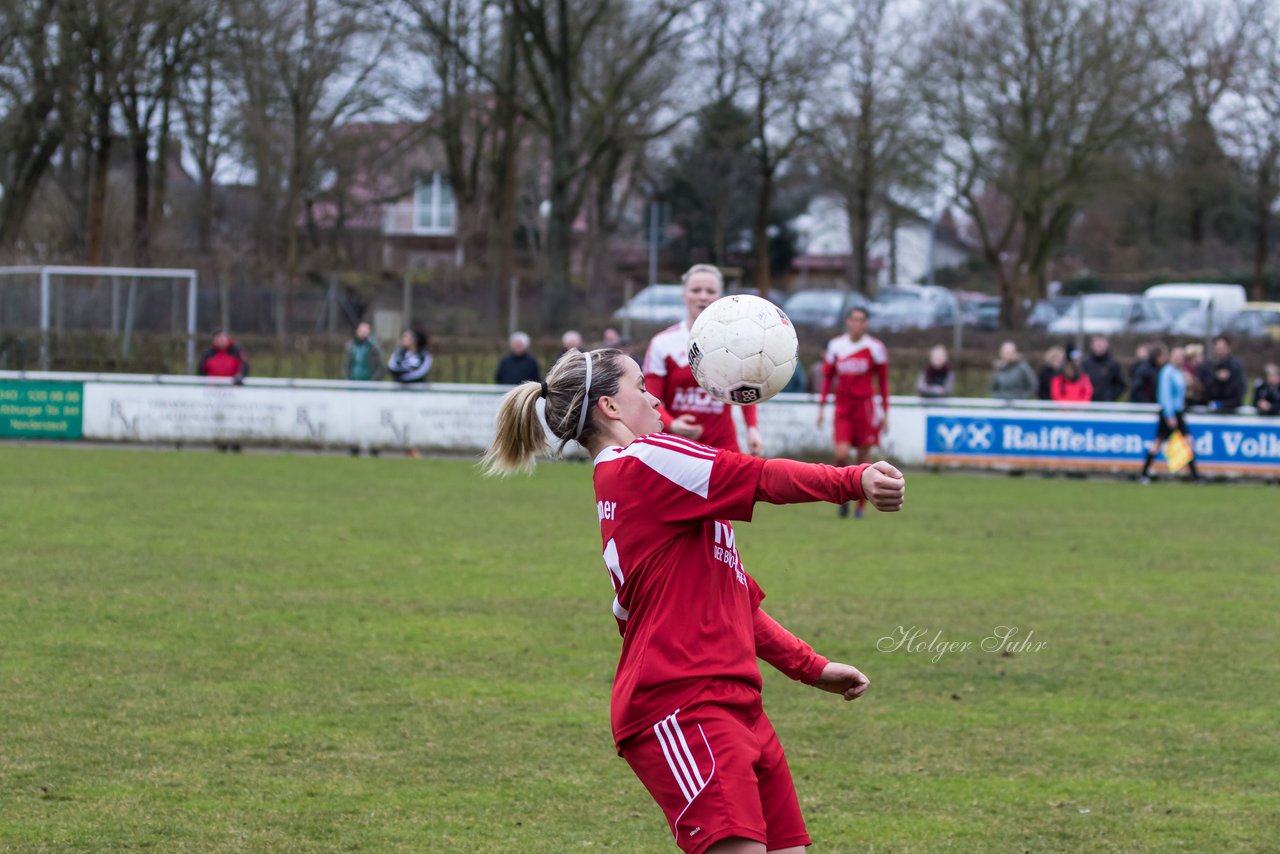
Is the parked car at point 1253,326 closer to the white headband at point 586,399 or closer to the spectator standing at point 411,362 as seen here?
the spectator standing at point 411,362

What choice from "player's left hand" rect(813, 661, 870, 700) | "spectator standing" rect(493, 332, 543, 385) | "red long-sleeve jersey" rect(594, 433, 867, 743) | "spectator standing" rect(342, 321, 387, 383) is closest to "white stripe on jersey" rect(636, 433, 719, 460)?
"red long-sleeve jersey" rect(594, 433, 867, 743)

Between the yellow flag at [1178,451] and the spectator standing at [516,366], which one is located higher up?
the spectator standing at [516,366]

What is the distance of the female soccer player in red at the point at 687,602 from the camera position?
334 cm

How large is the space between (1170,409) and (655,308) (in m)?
14.8

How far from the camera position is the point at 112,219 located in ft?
136

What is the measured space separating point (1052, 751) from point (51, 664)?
4.86 metres

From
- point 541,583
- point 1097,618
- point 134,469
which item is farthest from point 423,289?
point 1097,618

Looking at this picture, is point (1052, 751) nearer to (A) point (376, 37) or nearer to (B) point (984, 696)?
(B) point (984, 696)

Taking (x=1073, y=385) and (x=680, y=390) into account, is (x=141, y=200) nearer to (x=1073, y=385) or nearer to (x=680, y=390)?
(x=1073, y=385)

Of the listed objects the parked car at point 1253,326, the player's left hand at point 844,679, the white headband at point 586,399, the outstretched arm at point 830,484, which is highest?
the parked car at point 1253,326

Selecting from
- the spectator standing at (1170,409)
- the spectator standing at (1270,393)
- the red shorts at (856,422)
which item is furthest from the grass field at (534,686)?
the spectator standing at (1270,393)

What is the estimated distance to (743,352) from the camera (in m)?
3.93

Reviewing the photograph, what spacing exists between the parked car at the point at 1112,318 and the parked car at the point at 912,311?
208 cm

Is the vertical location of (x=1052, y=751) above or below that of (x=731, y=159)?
below
